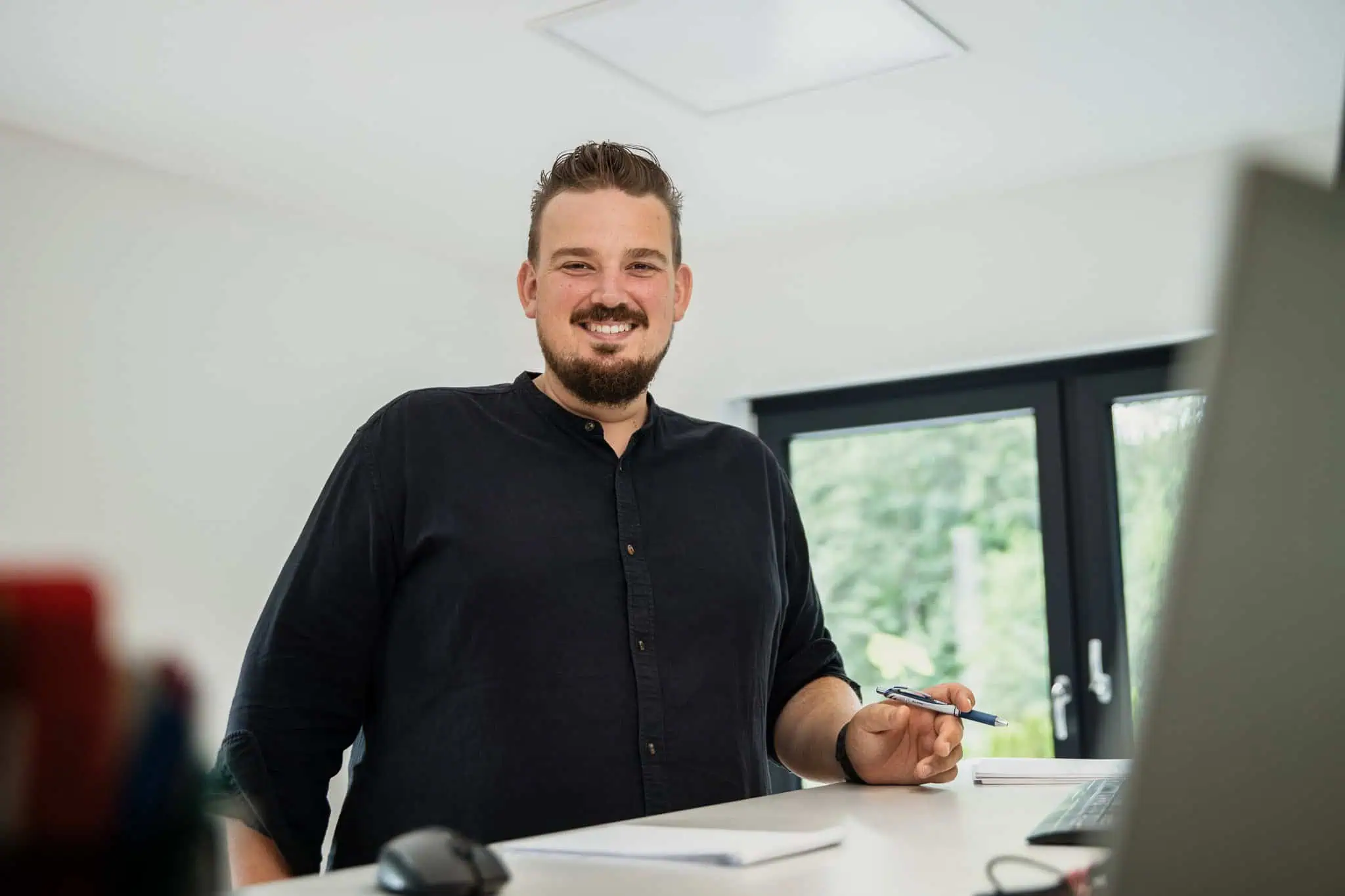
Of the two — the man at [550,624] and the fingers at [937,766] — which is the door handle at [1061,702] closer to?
the man at [550,624]

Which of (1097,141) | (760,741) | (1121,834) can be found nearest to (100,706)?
(1121,834)

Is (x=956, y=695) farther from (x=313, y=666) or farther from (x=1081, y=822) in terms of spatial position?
(x=313, y=666)

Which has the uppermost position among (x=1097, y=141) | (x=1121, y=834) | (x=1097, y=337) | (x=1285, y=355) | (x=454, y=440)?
(x=1097, y=141)

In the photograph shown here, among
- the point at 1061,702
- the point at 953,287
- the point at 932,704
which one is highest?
the point at 953,287

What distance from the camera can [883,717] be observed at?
1.53m

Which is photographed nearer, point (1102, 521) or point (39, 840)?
point (39, 840)

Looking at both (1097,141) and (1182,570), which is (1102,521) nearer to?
(1097,141)

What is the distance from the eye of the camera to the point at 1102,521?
418 cm

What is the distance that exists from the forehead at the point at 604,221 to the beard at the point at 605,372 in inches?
4.3

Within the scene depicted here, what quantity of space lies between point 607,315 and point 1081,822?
1030 mm

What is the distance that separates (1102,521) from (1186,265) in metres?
0.86

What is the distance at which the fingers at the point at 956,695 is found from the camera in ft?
4.92

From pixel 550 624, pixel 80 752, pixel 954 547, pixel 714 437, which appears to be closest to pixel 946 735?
pixel 550 624

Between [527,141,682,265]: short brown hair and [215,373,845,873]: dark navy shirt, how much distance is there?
34cm
